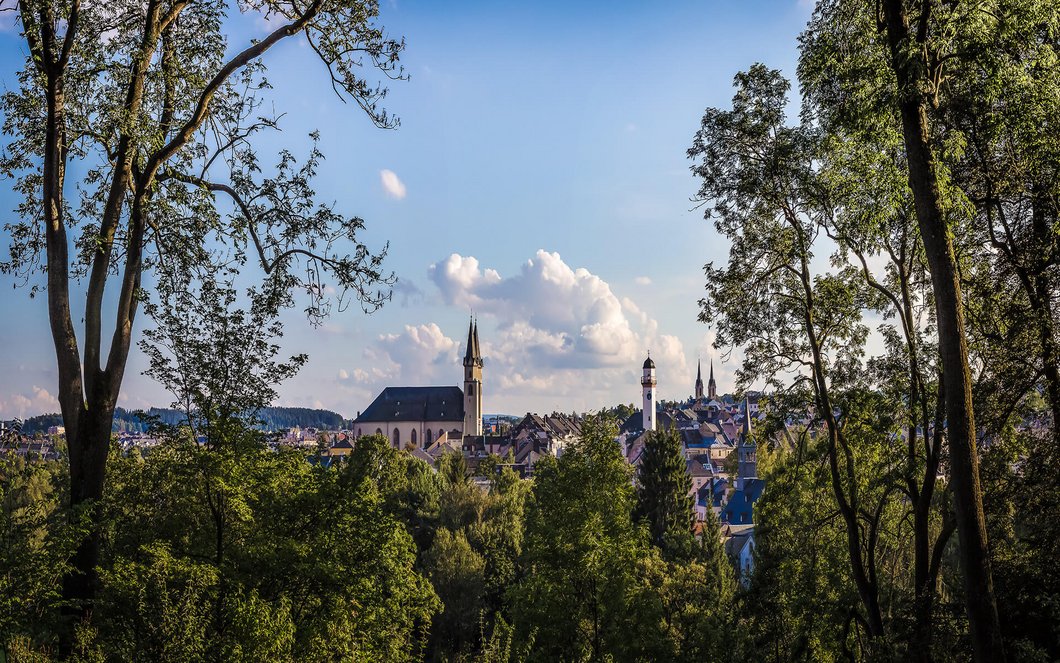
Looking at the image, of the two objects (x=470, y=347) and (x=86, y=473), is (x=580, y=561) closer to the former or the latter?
(x=86, y=473)

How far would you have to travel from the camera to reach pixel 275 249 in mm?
11664

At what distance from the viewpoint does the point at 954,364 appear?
8461mm

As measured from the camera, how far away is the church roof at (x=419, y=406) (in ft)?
497

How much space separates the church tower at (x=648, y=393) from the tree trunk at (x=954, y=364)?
140098mm

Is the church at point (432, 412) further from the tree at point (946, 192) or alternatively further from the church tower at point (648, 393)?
the tree at point (946, 192)

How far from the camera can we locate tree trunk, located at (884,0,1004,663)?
26.7 ft

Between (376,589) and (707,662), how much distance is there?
12023mm

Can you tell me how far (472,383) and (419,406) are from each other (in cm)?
1123

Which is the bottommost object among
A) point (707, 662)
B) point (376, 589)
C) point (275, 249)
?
point (707, 662)

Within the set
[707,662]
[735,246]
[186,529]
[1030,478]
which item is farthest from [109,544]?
[707,662]

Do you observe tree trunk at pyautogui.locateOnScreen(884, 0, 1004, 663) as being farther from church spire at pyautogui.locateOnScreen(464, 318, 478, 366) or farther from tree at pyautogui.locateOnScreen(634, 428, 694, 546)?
church spire at pyautogui.locateOnScreen(464, 318, 478, 366)

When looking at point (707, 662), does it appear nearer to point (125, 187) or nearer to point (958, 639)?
point (958, 639)

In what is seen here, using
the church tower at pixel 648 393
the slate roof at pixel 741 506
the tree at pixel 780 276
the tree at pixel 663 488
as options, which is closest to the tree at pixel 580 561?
the tree at pixel 780 276

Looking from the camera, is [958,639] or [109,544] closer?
[958,639]
